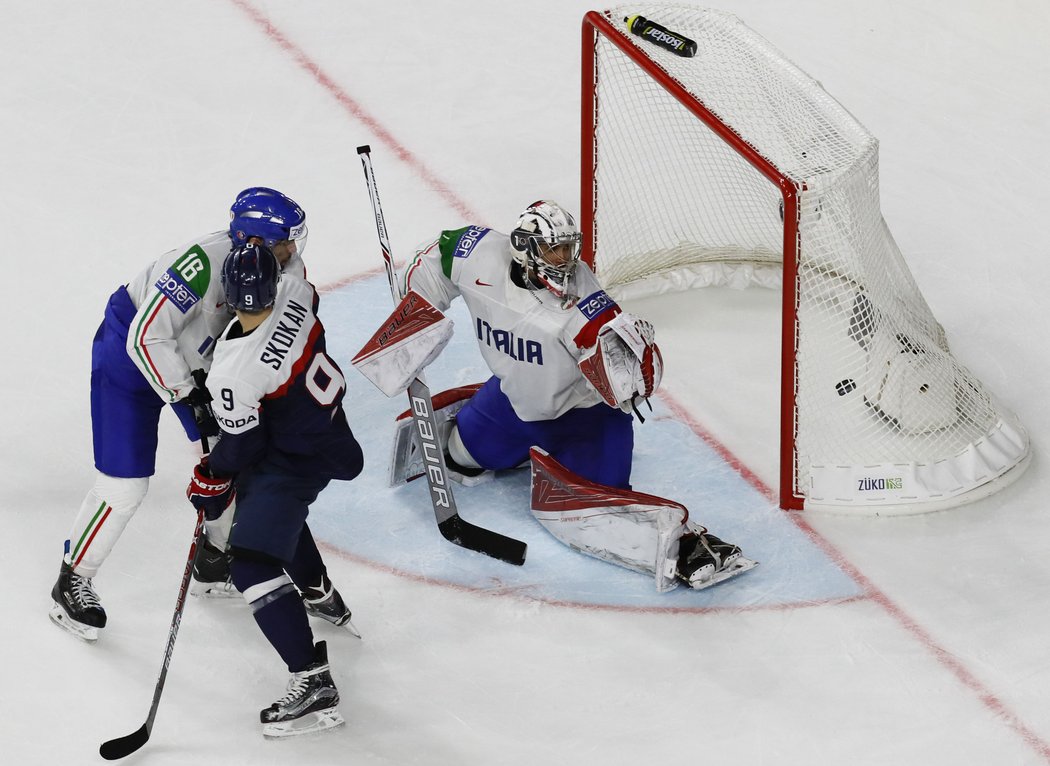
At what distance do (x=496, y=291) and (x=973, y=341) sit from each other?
1.94 meters

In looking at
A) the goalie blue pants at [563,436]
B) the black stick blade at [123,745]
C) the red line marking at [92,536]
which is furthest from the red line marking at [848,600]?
the black stick blade at [123,745]

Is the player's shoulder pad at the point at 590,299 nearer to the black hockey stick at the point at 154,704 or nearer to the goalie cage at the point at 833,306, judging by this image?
the goalie cage at the point at 833,306

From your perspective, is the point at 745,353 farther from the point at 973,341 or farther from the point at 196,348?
the point at 196,348

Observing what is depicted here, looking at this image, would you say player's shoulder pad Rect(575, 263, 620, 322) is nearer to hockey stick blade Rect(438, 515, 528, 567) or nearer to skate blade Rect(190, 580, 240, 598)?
hockey stick blade Rect(438, 515, 528, 567)

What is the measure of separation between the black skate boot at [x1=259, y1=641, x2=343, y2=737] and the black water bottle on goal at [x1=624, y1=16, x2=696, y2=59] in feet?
6.84

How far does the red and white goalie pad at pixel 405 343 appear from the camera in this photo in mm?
4859

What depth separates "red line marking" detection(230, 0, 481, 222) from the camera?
6.65 meters

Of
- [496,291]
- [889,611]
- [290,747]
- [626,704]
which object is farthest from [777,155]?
[290,747]

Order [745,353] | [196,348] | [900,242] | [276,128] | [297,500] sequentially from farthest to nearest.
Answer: [276,128]
[900,242]
[745,353]
[196,348]
[297,500]

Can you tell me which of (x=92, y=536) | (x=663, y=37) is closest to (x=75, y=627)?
(x=92, y=536)

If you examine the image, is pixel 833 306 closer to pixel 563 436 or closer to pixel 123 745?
pixel 563 436

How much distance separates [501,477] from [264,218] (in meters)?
1.21

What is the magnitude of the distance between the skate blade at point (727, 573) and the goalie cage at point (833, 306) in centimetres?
35

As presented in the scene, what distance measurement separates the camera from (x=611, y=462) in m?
4.90
